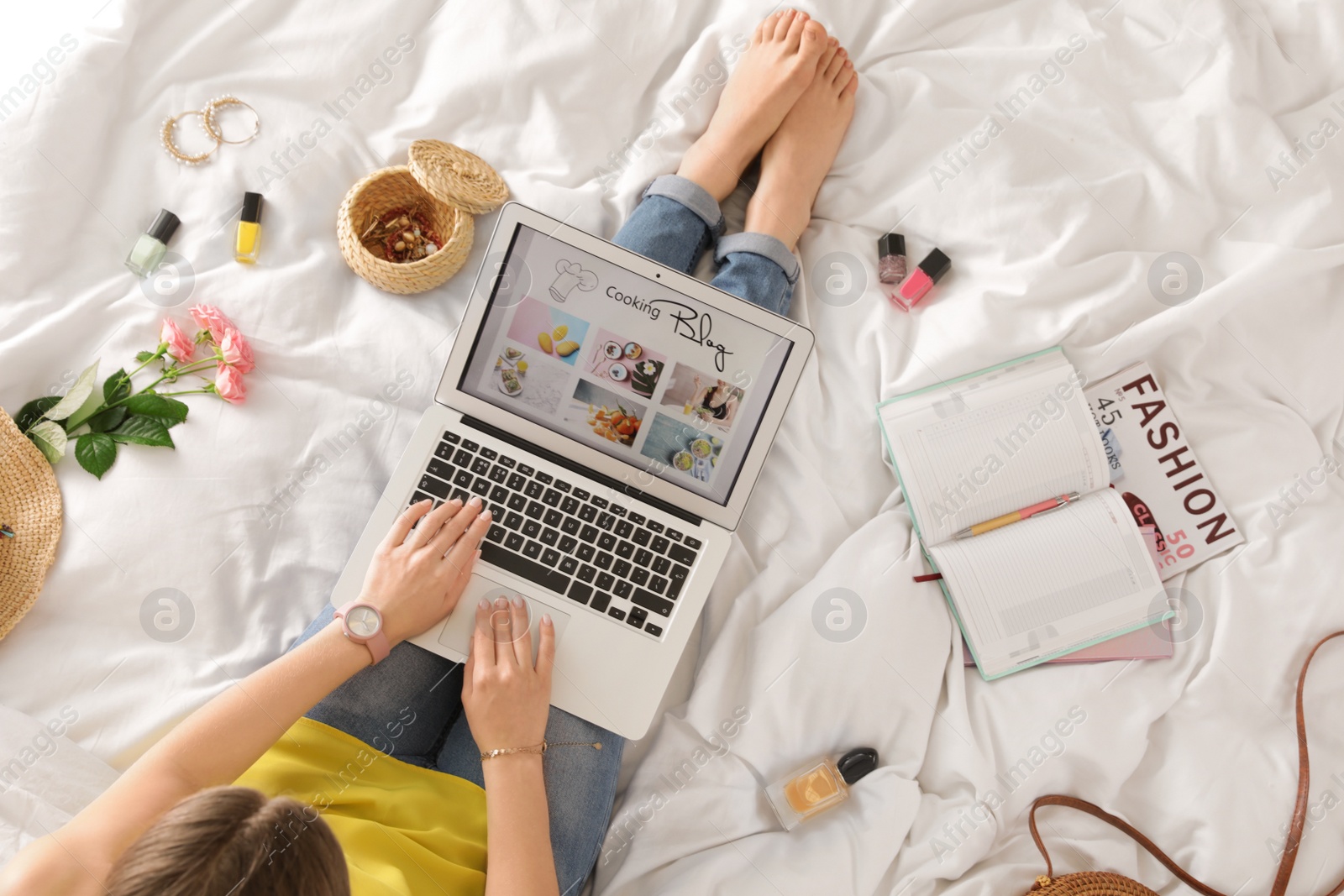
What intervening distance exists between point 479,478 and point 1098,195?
88cm

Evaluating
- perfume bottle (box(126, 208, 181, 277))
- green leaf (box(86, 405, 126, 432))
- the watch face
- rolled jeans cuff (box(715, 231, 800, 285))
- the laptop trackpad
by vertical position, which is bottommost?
the watch face

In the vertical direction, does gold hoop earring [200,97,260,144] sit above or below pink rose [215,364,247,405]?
above

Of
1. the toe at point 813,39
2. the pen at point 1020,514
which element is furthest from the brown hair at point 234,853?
the toe at point 813,39

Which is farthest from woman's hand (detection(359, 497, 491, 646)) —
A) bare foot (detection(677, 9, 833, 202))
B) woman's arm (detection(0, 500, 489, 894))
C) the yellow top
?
bare foot (detection(677, 9, 833, 202))

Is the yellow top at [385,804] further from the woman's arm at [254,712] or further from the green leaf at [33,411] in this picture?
the green leaf at [33,411]

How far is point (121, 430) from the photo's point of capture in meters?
0.96

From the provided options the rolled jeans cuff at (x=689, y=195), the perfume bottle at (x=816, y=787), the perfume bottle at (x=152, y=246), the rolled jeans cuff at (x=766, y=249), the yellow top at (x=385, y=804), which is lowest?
the yellow top at (x=385, y=804)

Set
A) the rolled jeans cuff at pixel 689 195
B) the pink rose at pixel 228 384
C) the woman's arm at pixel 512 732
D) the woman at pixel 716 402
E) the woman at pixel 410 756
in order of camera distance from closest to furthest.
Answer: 1. the woman at pixel 410 756
2. the woman's arm at pixel 512 732
3. the woman at pixel 716 402
4. the pink rose at pixel 228 384
5. the rolled jeans cuff at pixel 689 195

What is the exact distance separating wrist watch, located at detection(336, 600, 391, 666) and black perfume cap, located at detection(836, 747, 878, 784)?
1.82 ft

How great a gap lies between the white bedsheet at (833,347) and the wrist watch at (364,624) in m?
0.19

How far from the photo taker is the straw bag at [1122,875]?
3.01ft

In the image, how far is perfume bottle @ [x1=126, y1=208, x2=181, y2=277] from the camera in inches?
40.1

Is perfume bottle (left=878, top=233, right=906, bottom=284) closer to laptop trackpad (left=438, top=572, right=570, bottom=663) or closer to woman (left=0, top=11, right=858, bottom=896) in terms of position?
woman (left=0, top=11, right=858, bottom=896)

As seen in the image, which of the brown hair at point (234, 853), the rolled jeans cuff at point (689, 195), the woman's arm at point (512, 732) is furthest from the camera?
the rolled jeans cuff at point (689, 195)
